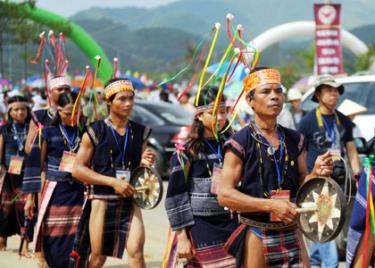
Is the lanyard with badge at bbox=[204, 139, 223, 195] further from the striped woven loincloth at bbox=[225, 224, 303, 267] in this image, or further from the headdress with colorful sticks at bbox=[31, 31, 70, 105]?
the headdress with colorful sticks at bbox=[31, 31, 70, 105]

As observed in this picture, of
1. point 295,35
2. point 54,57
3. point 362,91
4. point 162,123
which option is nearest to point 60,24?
point 295,35

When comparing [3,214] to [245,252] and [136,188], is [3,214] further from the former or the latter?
[245,252]

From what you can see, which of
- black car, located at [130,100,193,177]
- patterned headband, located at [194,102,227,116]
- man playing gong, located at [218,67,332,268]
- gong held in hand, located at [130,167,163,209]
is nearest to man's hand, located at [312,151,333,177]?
man playing gong, located at [218,67,332,268]

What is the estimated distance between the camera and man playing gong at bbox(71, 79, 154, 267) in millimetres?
6699

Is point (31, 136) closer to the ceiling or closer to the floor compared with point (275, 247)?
closer to the ceiling

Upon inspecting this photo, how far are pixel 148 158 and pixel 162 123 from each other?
1006 centimetres

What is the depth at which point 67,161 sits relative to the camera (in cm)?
771

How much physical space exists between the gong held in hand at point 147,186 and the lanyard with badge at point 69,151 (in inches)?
43.2

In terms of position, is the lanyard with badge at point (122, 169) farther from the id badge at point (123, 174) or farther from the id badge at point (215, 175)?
the id badge at point (215, 175)

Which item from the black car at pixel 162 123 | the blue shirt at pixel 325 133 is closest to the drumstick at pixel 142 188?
the blue shirt at pixel 325 133

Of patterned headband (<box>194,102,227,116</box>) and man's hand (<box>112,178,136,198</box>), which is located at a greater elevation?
patterned headband (<box>194,102,227,116</box>)

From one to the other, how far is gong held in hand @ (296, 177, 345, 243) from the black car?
36.6 feet

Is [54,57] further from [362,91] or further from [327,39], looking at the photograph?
[327,39]

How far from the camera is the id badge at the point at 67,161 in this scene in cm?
768
